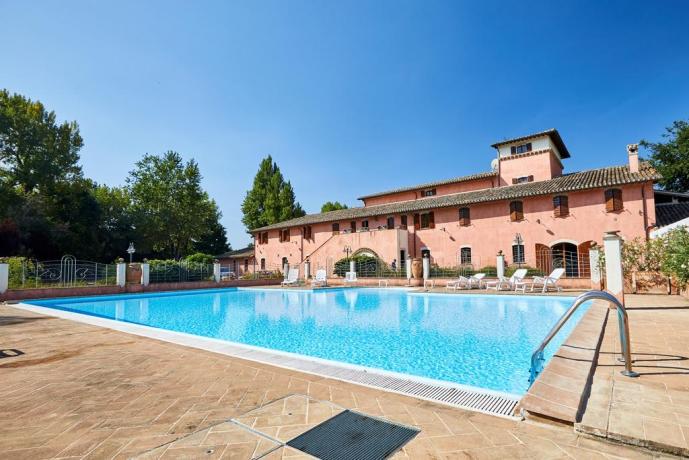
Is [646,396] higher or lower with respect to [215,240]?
lower

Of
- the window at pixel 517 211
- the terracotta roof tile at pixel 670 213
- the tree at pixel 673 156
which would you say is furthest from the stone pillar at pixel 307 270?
the tree at pixel 673 156

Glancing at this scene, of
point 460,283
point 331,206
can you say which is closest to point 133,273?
point 460,283

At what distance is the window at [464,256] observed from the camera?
21.9 m

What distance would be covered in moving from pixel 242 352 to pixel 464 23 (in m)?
12.4

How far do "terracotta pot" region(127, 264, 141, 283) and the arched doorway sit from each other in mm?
21489

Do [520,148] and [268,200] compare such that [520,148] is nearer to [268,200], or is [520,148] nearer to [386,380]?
[386,380]

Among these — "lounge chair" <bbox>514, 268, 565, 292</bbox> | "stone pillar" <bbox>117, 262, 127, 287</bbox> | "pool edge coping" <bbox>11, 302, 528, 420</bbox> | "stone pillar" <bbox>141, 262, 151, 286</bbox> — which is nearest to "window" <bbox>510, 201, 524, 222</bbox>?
"lounge chair" <bbox>514, 268, 565, 292</bbox>

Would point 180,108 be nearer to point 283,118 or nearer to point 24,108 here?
point 283,118

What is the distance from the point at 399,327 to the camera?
830 centimetres

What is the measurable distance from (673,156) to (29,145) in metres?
46.4

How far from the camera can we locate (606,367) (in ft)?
11.8

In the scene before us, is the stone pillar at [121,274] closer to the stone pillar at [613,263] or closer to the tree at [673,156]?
the stone pillar at [613,263]

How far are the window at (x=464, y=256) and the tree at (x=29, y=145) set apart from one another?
31.6 m

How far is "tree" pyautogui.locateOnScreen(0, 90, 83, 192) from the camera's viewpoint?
25.6 m
